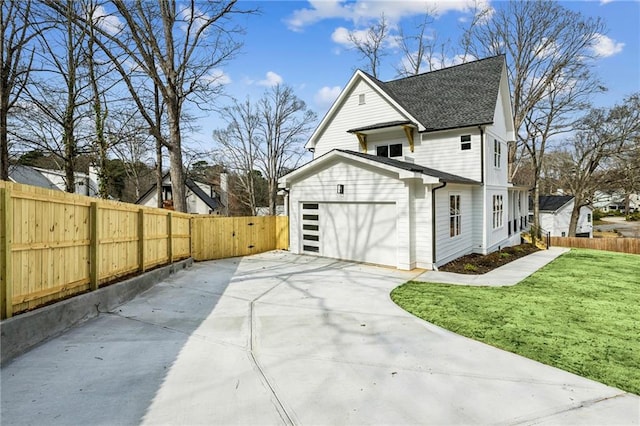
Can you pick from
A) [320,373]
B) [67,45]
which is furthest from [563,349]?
[67,45]

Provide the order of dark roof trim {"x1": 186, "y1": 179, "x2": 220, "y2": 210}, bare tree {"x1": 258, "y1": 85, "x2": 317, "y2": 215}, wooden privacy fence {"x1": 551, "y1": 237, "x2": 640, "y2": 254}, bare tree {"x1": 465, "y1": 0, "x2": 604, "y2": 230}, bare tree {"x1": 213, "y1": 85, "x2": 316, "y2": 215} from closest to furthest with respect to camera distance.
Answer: wooden privacy fence {"x1": 551, "y1": 237, "x2": 640, "y2": 254} → bare tree {"x1": 465, "y1": 0, "x2": 604, "y2": 230} → dark roof trim {"x1": 186, "y1": 179, "x2": 220, "y2": 210} → bare tree {"x1": 258, "y1": 85, "x2": 317, "y2": 215} → bare tree {"x1": 213, "y1": 85, "x2": 316, "y2": 215}

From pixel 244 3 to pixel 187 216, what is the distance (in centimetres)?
770

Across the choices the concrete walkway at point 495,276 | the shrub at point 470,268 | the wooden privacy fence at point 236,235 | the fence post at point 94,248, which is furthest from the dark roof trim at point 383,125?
the fence post at point 94,248

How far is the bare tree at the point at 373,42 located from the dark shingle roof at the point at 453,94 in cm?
1087

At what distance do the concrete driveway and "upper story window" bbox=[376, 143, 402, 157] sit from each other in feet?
31.8

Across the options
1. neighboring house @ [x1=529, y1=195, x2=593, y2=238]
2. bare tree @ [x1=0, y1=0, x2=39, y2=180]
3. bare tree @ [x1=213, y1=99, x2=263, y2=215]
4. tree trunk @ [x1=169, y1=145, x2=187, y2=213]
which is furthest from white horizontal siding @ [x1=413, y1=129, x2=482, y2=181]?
neighboring house @ [x1=529, y1=195, x2=593, y2=238]

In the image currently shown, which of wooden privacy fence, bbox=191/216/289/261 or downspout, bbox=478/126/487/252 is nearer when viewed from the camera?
wooden privacy fence, bbox=191/216/289/261

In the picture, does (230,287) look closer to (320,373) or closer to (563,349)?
(320,373)

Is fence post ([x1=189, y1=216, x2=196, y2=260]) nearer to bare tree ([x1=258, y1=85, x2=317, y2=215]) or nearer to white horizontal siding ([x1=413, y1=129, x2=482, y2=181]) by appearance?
white horizontal siding ([x1=413, y1=129, x2=482, y2=181])

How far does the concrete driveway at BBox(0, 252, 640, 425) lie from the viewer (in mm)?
2996

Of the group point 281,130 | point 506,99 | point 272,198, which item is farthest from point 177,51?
point 281,130

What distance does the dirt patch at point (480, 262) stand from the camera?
10.4 m

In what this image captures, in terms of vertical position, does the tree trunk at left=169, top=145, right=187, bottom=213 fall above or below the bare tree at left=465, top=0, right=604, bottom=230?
below

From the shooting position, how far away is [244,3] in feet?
39.1
